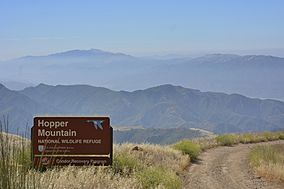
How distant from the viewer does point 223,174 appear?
51.1 ft

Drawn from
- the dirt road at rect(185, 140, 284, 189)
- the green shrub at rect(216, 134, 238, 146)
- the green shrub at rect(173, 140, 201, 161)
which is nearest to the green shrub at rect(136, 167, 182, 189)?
the dirt road at rect(185, 140, 284, 189)

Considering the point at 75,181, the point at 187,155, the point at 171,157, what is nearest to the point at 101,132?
the point at 75,181

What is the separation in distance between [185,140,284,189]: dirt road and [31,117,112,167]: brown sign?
9.70ft

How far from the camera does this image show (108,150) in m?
11.6

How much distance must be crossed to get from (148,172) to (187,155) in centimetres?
719

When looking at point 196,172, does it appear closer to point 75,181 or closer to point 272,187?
point 272,187

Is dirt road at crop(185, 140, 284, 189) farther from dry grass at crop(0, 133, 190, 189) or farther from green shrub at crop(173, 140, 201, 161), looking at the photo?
dry grass at crop(0, 133, 190, 189)

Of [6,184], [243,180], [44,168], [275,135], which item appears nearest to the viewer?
[6,184]

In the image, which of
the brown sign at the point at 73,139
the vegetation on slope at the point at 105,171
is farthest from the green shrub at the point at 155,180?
the brown sign at the point at 73,139

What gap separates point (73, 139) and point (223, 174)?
6024mm

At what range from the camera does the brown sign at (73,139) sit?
11.4 metres

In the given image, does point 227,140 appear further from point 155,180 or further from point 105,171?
point 105,171

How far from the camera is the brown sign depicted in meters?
11.4

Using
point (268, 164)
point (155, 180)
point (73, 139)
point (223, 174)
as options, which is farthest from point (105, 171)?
point (268, 164)
